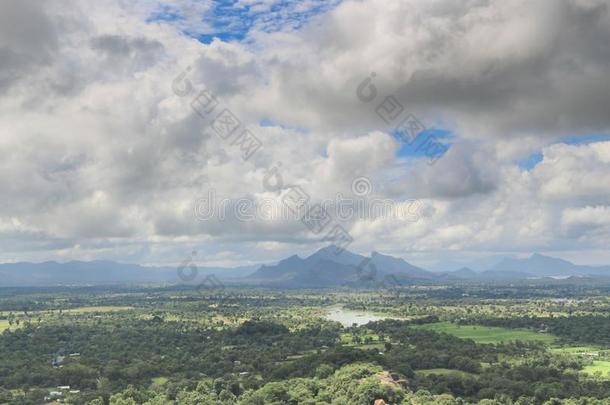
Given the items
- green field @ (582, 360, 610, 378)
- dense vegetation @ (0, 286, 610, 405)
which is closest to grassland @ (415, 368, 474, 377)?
dense vegetation @ (0, 286, 610, 405)

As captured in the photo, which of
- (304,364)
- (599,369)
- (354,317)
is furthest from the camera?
(354,317)

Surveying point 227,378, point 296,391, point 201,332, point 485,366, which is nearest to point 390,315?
point 201,332

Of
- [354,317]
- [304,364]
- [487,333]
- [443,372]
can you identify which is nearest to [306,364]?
[304,364]

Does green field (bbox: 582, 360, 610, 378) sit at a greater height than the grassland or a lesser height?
lesser

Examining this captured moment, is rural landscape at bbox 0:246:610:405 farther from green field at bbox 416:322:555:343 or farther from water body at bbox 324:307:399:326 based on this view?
water body at bbox 324:307:399:326

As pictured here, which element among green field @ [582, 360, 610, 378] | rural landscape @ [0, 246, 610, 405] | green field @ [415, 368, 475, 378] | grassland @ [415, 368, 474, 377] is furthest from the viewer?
green field @ [582, 360, 610, 378]

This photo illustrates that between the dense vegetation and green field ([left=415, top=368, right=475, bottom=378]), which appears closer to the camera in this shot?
the dense vegetation

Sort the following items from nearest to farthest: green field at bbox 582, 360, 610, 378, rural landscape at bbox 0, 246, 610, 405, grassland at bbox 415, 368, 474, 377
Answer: rural landscape at bbox 0, 246, 610, 405 < grassland at bbox 415, 368, 474, 377 < green field at bbox 582, 360, 610, 378

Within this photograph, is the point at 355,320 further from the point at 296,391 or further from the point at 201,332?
the point at 296,391

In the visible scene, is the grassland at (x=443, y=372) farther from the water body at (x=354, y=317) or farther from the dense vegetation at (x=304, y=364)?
the water body at (x=354, y=317)

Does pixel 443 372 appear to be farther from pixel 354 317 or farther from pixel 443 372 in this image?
pixel 354 317
